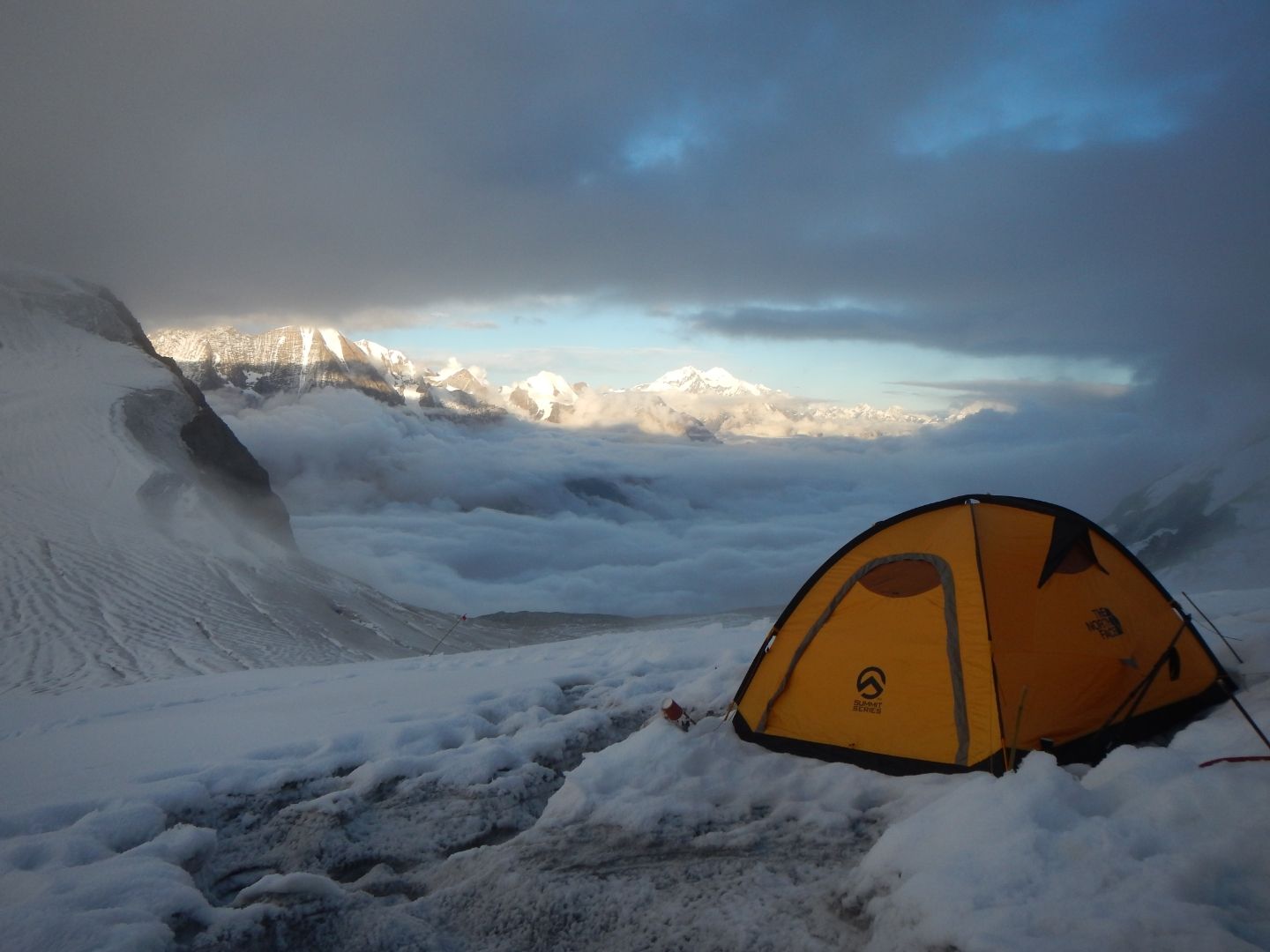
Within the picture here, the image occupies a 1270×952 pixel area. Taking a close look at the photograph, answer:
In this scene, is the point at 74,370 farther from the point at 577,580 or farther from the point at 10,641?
the point at 577,580

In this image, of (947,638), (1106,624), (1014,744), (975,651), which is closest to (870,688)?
(947,638)

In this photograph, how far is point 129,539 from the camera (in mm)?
36594

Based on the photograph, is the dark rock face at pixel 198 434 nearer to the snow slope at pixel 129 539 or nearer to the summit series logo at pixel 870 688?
the snow slope at pixel 129 539

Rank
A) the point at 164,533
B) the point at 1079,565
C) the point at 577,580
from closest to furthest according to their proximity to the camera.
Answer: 1. the point at 1079,565
2. the point at 164,533
3. the point at 577,580

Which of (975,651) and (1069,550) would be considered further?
(1069,550)

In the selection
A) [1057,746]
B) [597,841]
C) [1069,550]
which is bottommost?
[597,841]

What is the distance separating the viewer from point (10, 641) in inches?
914

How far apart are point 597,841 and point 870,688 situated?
2654mm

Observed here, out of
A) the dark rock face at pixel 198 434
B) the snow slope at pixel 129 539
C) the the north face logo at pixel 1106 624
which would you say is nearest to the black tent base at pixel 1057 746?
the the north face logo at pixel 1106 624

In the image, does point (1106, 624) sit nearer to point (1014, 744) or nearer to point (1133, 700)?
point (1133, 700)

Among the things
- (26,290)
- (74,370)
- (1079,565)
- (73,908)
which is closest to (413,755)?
(73,908)

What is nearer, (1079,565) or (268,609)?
(1079,565)

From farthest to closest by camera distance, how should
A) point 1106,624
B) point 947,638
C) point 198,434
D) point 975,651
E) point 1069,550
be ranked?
1. point 198,434
2. point 1069,550
3. point 1106,624
4. point 947,638
5. point 975,651

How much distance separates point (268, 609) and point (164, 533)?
31.5ft
